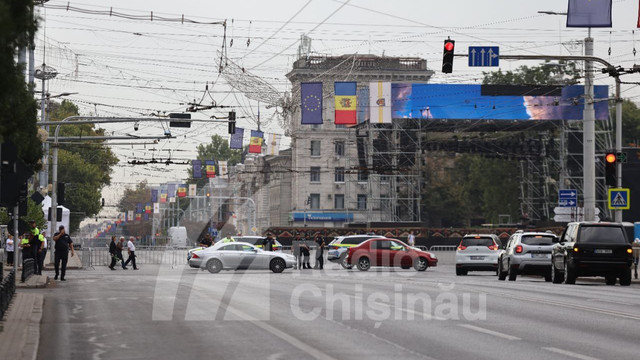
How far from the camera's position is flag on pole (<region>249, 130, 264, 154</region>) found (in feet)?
241

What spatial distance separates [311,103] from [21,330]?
140ft

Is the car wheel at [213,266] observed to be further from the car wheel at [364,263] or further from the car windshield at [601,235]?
the car windshield at [601,235]

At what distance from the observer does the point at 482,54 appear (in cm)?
→ 3412

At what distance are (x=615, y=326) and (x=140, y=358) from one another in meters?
7.39

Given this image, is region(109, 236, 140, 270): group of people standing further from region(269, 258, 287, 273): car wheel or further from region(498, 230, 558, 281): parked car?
region(498, 230, 558, 281): parked car

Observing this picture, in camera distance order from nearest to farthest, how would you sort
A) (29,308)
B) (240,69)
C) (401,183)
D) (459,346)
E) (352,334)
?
1. (459,346)
2. (352,334)
3. (29,308)
4. (240,69)
5. (401,183)

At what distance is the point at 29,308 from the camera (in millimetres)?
19703

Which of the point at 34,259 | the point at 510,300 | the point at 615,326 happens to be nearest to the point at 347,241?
the point at 34,259

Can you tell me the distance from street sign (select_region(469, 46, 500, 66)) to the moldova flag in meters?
29.8

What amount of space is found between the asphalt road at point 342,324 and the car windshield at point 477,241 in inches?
631

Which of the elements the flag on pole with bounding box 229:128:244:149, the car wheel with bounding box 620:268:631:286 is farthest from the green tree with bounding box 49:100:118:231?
the car wheel with bounding box 620:268:631:286

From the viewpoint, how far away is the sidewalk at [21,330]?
1230cm

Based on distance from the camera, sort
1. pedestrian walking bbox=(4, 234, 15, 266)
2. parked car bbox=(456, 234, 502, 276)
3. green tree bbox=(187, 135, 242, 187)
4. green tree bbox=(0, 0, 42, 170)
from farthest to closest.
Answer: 1. green tree bbox=(187, 135, 242, 187)
2. pedestrian walking bbox=(4, 234, 15, 266)
3. parked car bbox=(456, 234, 502, 276)
4. green tree bbox=(0, 0, 42, 170)

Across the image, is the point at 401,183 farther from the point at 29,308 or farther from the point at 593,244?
the point at 29,308
